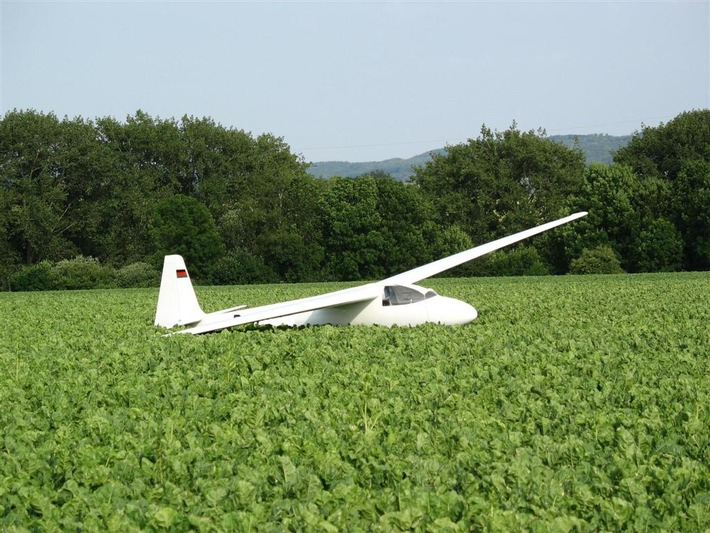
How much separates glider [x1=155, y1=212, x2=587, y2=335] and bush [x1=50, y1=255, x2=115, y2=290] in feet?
129

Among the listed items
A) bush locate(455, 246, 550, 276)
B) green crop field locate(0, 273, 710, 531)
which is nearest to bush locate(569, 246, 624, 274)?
bush locate(455, 246, 550, 276)

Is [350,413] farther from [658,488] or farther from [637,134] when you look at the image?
[637,134]

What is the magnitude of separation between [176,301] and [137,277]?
Result: 135 ft

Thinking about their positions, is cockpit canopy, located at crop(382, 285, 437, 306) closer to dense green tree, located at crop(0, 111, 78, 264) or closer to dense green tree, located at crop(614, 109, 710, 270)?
dense green tree, located at crop(614, 109, 710, 270)

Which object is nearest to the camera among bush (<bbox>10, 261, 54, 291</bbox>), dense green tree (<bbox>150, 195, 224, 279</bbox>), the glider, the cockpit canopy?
the glider

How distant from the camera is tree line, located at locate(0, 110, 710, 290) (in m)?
64.5

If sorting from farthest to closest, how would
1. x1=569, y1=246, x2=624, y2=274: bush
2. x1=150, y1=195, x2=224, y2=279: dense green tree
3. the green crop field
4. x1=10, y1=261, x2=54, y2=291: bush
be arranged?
x1=150, y1=195, x2=224, y2=279: dense green tree
x1=569, y1=246, x2=624, y2=274: bush
x1=10, y1=261, x2=54, y2=291: bush
the green crop field

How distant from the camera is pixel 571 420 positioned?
8805 millimetres

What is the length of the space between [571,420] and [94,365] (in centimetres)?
767

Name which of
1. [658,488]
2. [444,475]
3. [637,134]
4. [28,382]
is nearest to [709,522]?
[658,488]

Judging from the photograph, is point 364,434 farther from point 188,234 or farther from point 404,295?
point 188,234

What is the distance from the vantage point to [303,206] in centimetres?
7100

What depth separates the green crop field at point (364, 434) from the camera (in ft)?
20.6

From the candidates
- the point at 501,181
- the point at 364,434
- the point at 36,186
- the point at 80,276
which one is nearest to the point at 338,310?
the point at 364,434
